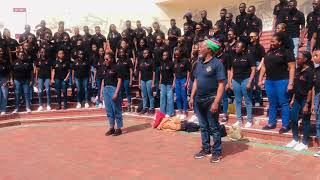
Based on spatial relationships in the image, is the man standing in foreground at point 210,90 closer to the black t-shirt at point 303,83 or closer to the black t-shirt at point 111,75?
the black t-shirt at point 303,83

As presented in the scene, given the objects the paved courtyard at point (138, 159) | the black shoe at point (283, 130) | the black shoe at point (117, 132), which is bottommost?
the paved courtyard at point (138, 159)

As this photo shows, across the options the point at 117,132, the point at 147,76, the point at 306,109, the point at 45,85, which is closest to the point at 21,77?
the point at 45,85

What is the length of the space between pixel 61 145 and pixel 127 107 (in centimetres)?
371

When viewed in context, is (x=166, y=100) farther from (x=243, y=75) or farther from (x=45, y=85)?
(x=45, y=85)

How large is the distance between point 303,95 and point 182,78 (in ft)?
12.7

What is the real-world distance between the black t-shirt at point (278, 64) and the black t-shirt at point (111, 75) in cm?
344

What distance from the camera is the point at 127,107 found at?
12148mm

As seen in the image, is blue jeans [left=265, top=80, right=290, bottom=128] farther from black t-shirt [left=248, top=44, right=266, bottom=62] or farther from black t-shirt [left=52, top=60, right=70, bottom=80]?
black t-shirt [left=52, top=60, right=70, bottom=80]

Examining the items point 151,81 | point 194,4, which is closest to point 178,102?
point 151,81

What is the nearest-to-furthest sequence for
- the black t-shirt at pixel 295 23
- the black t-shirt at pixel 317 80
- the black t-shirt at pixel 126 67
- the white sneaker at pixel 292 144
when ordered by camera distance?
the black t-shirt at pixel 317 80, the white sneaker at pixel 292 144, the black t-shirt at pixel 295 23, the black t-shirt at pixel 126 67

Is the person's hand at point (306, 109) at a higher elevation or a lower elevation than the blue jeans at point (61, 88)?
lower

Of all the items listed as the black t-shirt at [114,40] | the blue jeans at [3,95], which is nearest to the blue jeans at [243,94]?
the black t-shirt at [114,40]

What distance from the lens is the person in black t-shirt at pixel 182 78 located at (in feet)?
33.5

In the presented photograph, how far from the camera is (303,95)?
22.7 feet
